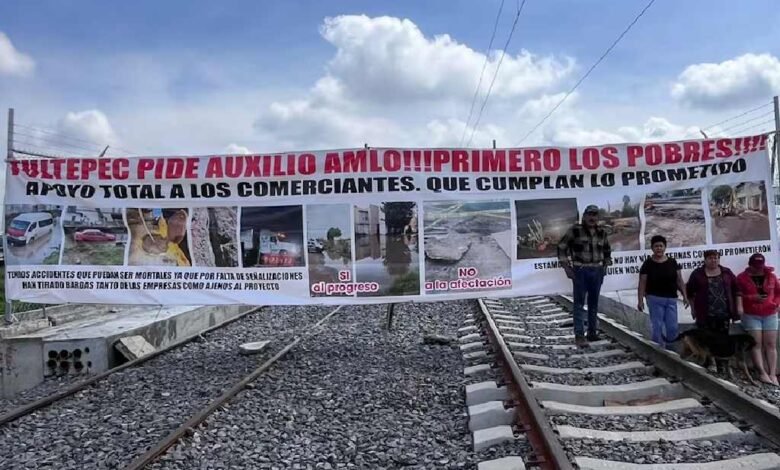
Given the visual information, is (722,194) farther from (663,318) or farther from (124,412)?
(124,412)

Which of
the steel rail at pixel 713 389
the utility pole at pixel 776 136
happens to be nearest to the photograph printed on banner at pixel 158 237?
the steel rail at pixel 713 389

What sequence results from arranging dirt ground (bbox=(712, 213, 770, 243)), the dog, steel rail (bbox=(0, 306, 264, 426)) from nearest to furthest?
steel rail (bbox=(0, 306, 264, 426)) < the dog < dirt ground (bbox=(712, 213, 770, 243))

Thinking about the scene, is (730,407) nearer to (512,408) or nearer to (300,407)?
(512,408)

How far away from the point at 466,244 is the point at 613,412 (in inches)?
122

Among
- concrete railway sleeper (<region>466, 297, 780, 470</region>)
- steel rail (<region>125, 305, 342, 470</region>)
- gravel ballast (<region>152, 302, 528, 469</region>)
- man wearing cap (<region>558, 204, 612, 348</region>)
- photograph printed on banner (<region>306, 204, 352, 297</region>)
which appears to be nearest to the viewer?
concrete railway sleeper (<region>466, 297, 780, 470</region>)

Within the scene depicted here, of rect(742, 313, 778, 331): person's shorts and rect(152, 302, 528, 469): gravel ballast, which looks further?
rect(742, 313, 778, 331): person's shorts

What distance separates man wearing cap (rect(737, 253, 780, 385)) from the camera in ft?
22.2

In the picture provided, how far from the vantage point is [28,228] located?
8289 millimetres

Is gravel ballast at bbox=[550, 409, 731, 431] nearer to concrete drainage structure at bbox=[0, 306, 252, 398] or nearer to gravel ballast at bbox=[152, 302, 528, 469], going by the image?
gravel ballast at bbox=[152, 302, 528, 469]

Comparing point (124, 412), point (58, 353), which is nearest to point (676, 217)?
point (124, 412)

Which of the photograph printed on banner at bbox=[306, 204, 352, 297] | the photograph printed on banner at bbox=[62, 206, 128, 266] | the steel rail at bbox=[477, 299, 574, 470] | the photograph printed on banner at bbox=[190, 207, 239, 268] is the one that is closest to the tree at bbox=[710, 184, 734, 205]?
the steel rail at bbox=[477, 299, 574, 470]

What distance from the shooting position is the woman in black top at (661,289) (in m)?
7.54

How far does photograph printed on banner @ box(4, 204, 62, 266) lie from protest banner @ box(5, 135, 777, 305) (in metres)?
0.02

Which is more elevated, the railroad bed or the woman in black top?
the woman in black top
